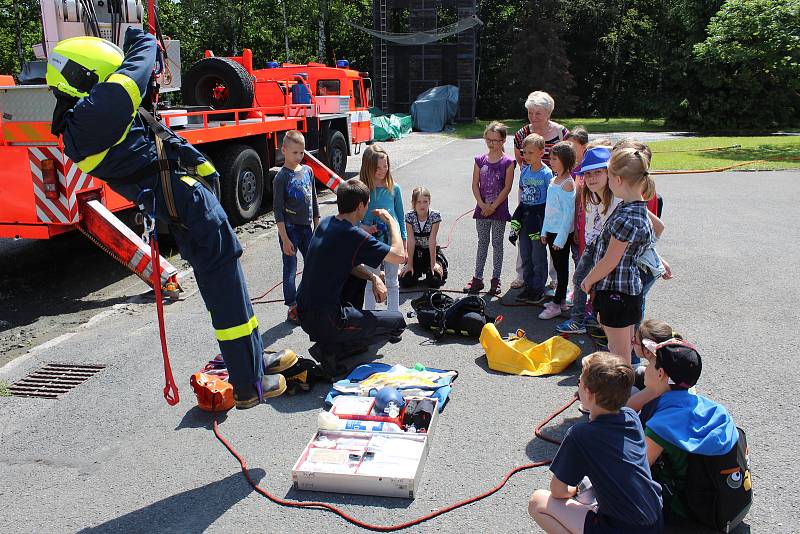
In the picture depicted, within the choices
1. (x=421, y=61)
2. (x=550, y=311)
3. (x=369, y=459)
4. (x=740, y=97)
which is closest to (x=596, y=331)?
(x=550, y=311)

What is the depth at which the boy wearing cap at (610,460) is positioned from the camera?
A: 113 inches

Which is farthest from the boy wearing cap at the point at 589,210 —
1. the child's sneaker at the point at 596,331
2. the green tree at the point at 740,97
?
the green tree at the point at 740,97

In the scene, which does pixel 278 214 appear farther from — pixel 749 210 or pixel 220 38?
pixel 220 38

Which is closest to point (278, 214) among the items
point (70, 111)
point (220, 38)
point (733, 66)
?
point (70, 111)

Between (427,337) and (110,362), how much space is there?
2583mm

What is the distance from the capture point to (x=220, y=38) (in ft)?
122

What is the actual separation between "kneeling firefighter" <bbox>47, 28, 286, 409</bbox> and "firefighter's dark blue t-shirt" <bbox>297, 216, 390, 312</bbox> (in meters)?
0.86

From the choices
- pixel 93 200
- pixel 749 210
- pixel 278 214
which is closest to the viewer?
pixel 278 214

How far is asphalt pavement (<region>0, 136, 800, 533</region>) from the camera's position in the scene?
3543 mm

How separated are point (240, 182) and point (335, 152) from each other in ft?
15.5

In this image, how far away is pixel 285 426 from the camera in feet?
14.6

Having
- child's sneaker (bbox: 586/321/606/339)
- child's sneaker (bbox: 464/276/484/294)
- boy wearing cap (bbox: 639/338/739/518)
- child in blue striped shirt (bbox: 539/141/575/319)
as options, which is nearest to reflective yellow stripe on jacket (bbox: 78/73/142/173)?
boy wearing cap (bbox: 639/338/739/518)

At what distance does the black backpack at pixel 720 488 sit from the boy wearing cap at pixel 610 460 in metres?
0.32

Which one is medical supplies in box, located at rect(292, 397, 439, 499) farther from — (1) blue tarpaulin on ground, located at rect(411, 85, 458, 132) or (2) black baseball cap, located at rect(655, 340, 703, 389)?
(1) blue tarpaulin on ground, located at rect(411, 85, 458, 132)
